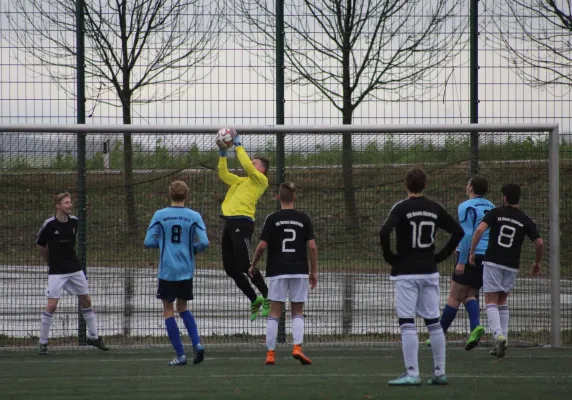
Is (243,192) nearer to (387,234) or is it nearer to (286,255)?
(286,255)

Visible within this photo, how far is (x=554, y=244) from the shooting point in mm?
11742

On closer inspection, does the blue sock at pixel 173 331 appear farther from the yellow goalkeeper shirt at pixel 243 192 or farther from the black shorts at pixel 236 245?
the yellow goalkeeper shirt at pixel 243 192

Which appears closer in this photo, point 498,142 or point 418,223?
point 418,223

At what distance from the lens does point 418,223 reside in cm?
815

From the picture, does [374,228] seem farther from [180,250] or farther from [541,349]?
[180,250]

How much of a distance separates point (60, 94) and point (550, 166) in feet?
20.5

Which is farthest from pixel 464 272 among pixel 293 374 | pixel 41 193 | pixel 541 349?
pixel 41 193

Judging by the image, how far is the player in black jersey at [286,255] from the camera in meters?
9.67

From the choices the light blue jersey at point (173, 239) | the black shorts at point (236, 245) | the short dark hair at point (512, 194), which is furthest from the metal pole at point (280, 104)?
the short dark hair at point (512, 194)

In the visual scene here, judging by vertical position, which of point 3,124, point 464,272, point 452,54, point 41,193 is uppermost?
point 452,54

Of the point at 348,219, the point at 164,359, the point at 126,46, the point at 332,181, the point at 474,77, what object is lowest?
the point at 164,359

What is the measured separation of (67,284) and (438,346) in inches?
199

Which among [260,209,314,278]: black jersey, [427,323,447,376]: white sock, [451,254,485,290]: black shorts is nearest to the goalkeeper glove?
[260,209,314,278]: black jersey

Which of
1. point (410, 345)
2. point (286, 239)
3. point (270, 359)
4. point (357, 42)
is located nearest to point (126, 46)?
point (357, 42)
